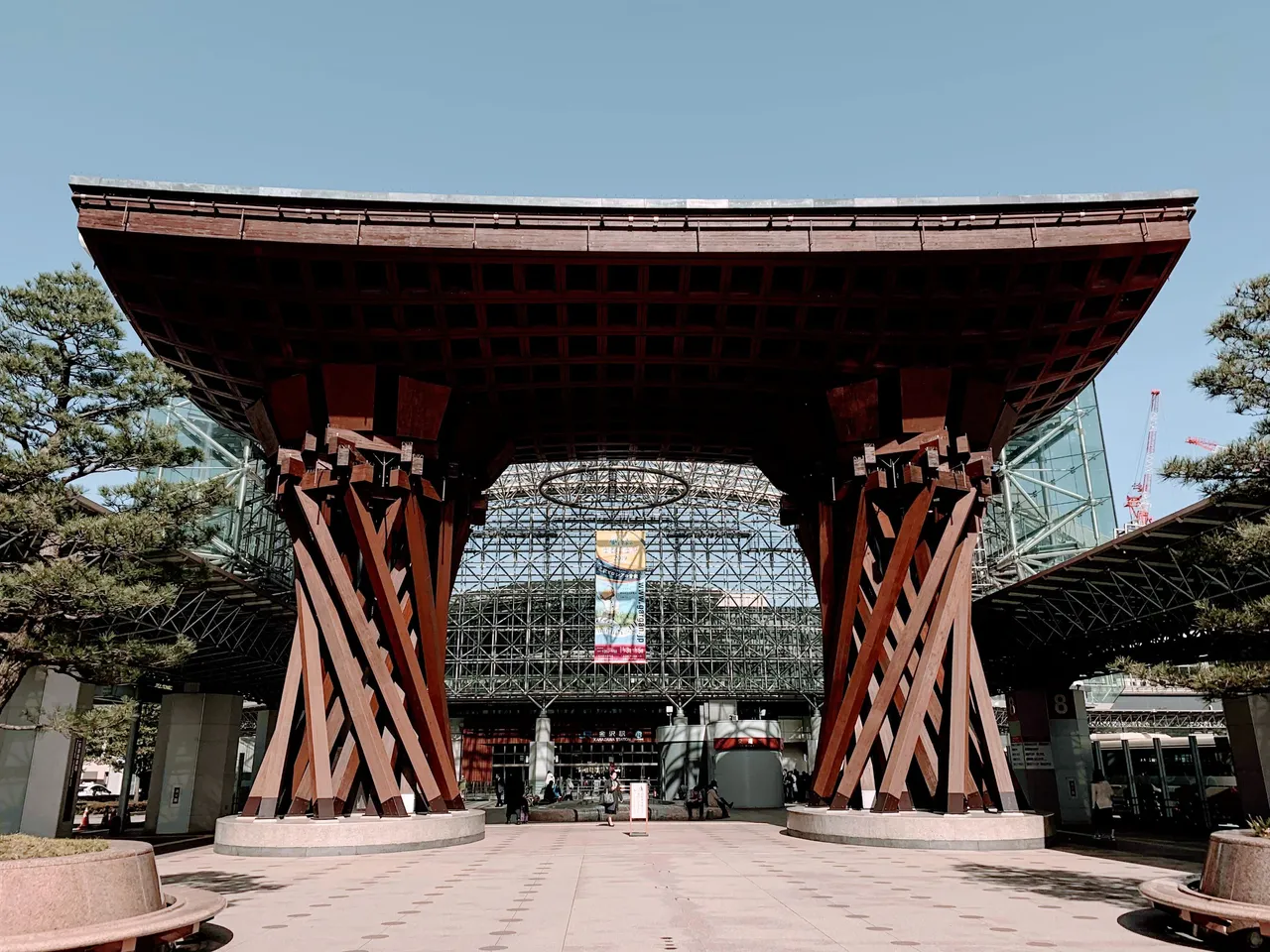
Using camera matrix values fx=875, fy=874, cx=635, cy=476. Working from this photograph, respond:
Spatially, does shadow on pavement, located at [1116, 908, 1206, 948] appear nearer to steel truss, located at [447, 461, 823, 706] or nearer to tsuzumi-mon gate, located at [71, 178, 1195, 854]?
tsuzumi-mon gate, located at [71, 178, 1195, 854]

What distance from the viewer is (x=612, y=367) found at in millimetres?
22688

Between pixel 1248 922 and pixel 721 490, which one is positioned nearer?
pixel 1248 922

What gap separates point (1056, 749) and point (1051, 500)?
57.8 feet

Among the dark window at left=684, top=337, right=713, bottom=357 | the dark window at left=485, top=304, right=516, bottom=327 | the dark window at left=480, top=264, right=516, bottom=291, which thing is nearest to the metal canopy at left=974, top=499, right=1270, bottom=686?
the dark window at left=684, top=337, right=713, bottom=357

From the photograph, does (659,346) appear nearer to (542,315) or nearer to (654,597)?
(542,315)

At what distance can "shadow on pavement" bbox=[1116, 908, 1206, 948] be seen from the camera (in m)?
8.13

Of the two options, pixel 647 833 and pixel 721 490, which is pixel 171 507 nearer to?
pixel 647 833

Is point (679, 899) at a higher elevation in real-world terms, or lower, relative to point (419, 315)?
lower

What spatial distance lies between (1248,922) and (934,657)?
11.6m

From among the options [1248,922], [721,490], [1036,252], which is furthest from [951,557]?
[721,490]

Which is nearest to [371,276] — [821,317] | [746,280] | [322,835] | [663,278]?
[663,278]

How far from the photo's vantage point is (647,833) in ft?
76.2

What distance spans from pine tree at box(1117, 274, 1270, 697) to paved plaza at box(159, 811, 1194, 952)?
2919mm

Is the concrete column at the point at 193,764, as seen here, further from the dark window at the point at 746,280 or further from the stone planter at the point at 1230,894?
the stone planter at the point at 1230,894
